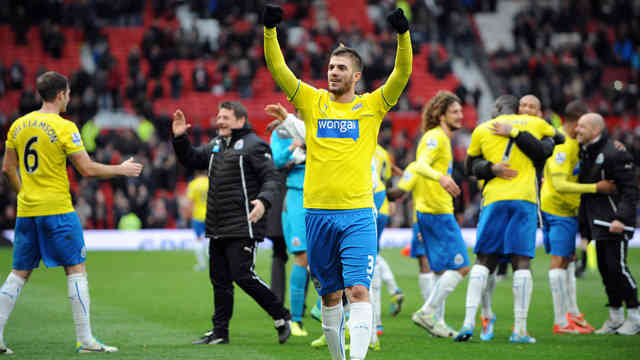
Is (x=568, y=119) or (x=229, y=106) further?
(x=568, y=119)

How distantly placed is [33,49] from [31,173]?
26604mm

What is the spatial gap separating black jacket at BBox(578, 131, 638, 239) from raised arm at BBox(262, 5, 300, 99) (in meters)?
4.85

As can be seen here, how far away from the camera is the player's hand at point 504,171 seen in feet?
29.3

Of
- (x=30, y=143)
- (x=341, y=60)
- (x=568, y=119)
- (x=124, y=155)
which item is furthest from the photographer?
(x=124, y=155)

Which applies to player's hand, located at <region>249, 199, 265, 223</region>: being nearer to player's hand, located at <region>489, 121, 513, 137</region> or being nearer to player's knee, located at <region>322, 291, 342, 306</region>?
player's knee, located at <region>322, 291, 342, 306</region>

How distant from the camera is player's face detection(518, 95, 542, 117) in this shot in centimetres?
939

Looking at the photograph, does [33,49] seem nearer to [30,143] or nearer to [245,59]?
[245,59]

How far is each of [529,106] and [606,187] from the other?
153 cm

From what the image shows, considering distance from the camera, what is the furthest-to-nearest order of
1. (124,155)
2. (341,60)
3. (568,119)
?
1. (124,155)
2. (568,119)
3. (341,60)

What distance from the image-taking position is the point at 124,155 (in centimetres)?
2791

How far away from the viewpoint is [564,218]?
10633mm

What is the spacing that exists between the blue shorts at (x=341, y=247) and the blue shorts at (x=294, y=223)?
128 inches

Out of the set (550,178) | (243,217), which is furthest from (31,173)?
(550,178)

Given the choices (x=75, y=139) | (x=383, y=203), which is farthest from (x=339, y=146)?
(x=383, y=203)
